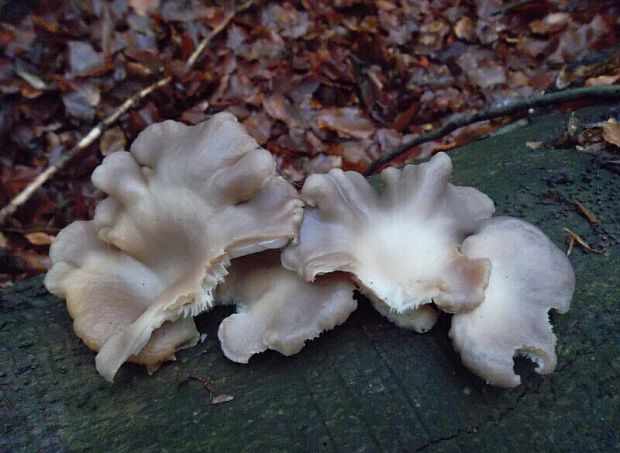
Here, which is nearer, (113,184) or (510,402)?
(510,402)

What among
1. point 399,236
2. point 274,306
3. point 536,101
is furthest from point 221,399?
point 536,101

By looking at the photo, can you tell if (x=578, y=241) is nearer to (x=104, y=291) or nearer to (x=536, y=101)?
(x=536, y=101)

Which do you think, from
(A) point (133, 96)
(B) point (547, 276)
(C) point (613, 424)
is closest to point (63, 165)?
(A) point (133, 96)

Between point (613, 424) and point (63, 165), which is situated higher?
point (63, 165)

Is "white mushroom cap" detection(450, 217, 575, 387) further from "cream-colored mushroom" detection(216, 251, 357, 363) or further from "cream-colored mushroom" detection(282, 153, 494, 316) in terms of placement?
"cream-colored mushroom" detection(216, 251, 357, 363)

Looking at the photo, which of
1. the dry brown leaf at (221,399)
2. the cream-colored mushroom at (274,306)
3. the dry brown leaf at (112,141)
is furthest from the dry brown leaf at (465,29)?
the dry brown leaf at (221,399)

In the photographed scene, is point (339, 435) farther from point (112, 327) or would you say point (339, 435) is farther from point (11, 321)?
point (11, 321)
